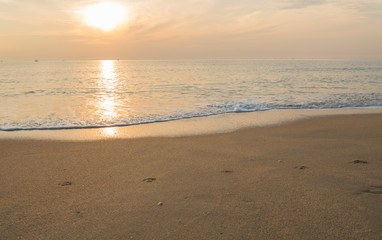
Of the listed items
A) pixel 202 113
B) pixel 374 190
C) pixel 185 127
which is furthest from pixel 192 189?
pixel 202 113

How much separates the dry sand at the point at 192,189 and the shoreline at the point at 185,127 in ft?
2.72

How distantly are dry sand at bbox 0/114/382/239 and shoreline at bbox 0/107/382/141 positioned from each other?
2.72ft

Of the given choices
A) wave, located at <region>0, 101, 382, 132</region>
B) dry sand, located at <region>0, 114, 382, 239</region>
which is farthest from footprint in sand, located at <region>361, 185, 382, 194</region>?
wave, located at <region>0, 101, 382, 132</region>

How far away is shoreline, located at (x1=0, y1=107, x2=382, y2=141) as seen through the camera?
800cm

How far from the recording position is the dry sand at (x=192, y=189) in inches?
127

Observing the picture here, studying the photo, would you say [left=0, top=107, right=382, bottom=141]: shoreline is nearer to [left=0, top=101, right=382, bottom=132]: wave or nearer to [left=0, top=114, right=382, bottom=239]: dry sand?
[left=0, top=101, right=382, bottom=132]: wave

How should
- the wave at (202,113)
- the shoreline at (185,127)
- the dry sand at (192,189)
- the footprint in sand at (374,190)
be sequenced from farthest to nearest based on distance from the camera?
1. the wave at (202,113)
2. the shoreline at (185,127)
3. the footprint in sand at (374,190)
4. the dry sand at (192,189)

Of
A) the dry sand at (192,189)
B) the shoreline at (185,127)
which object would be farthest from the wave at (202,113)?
the dry sand at (192,189)

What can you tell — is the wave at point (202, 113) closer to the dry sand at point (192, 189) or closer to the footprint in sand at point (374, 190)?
the dry sand at point (192, 189)

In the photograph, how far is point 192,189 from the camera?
4273 millimetres

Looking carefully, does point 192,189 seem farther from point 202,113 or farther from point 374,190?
point 202,113

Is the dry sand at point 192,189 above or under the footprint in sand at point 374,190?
under

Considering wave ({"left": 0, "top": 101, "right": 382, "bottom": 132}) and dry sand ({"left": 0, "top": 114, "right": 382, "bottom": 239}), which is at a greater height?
wave ({"left": 0, "top": 101, "right": 382, "bottom": 132})

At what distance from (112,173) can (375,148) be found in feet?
19.4
